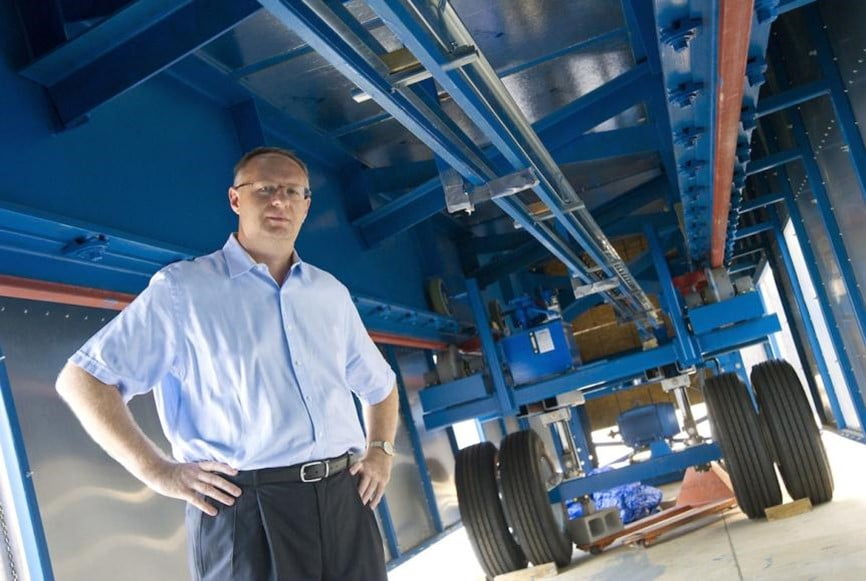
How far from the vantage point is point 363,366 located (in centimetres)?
268

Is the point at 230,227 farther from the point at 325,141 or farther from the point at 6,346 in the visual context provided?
the point at 325,141

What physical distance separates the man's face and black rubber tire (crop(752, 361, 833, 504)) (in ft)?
17.1

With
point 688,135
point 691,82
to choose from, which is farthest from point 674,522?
point 691,82

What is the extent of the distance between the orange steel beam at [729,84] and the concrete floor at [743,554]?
2.06 meters

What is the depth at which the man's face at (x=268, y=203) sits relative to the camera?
2.44 metres

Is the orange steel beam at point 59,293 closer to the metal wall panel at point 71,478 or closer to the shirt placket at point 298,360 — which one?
the metal wall panel at point 71,478

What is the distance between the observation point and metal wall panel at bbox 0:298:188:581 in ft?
12.7

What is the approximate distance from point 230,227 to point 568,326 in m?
3.67

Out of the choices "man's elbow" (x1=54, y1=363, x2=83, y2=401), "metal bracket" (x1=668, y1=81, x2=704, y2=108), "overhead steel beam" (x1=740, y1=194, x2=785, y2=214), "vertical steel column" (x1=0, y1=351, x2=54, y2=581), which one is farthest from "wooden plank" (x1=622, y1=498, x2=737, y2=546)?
"man's elbow" (x1=54, y1=363, x2=83, y2=401)

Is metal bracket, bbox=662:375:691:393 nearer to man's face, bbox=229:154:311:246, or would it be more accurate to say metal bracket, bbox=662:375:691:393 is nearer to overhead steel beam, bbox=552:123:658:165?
overhead steel beam, bbox=552:123:658:165

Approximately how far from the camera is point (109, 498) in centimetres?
426

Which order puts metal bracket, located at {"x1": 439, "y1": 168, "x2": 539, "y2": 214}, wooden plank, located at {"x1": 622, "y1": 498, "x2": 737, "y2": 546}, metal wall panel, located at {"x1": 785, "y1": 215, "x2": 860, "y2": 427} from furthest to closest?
metal wall panel, located at {"x1": 785, "y1": 215, "x2": 860, "y2": 427}
wooden plank, located at {"x1": 622, "y1": 498, "x2": 737, "y2": 546}
metal bracket, located at {"x1": 439, "y1": 168, "x2": 539, "y2": 214}

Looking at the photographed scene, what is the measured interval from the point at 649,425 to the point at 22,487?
7.51 m

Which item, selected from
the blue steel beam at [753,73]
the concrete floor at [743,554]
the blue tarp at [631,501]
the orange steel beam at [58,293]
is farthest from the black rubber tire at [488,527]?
the orange steel beam at [58,293]
